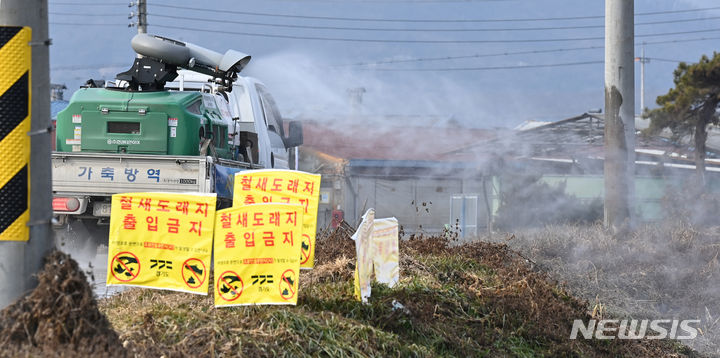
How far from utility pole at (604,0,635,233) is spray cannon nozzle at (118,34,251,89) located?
6.77m

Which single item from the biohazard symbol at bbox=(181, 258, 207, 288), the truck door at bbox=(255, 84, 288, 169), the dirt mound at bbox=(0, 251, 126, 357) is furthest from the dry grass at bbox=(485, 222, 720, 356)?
the dirt mound at bbox=(0, 251, 126, 357)

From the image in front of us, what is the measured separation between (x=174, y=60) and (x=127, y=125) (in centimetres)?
144

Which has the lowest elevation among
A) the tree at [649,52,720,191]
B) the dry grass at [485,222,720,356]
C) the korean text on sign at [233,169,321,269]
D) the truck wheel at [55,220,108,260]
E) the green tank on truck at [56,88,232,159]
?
the dry grass at [485,222,720,356]

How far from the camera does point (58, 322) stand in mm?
4664

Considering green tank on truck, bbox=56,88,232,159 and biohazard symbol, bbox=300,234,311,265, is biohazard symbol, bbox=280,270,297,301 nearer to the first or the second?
biohazard symbol, bbox=300,234,311,265

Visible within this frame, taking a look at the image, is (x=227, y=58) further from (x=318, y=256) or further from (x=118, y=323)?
(x=118, y=323)

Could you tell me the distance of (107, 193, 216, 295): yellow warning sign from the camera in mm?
6719

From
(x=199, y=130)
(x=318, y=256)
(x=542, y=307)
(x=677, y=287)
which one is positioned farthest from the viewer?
(x=199, y=130)

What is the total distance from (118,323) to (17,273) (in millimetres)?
1390

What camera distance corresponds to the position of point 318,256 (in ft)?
31.7

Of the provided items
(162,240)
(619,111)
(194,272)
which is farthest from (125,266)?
(619,111)

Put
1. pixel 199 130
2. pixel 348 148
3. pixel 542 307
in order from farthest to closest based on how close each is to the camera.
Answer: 1. pixel 348 148
2. pixel 199 130
3. pixel 542 307

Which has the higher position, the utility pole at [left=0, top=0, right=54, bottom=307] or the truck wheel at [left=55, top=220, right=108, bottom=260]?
the utility pole at [left=0, top=0, right=54, bottom=307]

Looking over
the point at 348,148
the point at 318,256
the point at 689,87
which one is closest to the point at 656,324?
the point at 318,256
